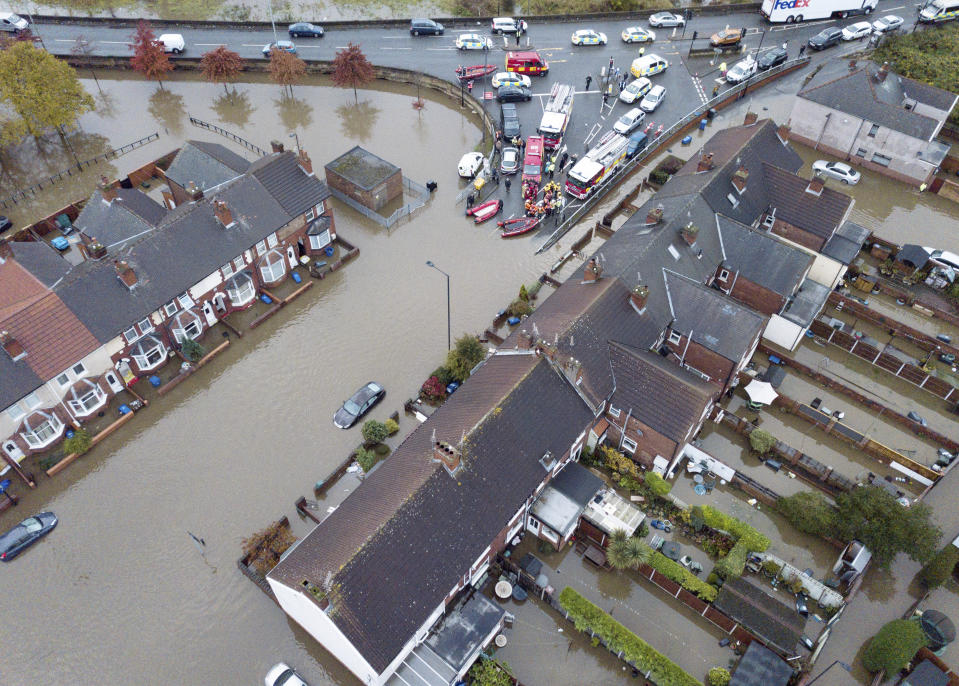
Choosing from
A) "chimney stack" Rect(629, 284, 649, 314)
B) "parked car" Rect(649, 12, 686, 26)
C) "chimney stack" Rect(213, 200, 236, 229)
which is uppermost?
"parked car" Rect(649, 12, 686, 26)

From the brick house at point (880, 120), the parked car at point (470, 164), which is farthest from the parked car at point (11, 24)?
the brick house at point (880, 120)

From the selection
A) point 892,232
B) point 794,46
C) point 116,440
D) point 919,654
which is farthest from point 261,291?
point 794,46

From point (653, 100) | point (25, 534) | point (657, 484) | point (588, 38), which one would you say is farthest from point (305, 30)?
point (657, 484)

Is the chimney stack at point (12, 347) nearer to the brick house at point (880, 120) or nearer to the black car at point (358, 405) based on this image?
the black car at point (358, 405)

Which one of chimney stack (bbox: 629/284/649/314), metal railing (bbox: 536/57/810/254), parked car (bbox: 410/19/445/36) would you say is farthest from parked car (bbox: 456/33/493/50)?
chimney stack (bbox: 629/284/649/314)

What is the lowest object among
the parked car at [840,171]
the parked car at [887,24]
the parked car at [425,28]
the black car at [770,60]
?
the parked car at [425,28]

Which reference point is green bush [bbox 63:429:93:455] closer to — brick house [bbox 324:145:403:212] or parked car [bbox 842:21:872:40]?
brick house [bbox 324:145:403:212]

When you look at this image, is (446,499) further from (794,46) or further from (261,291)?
(794,46)

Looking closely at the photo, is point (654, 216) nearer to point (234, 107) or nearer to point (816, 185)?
point (816, 185)
